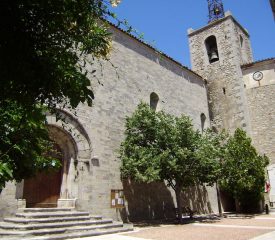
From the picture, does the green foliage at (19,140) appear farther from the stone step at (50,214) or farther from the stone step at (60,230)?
the stone step at (50,214)

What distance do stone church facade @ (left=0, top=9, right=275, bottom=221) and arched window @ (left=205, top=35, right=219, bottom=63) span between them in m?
0.08

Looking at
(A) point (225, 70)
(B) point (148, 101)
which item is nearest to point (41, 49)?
(B) point (148, 101)

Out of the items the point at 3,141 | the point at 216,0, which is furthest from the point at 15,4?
the point at 216,0

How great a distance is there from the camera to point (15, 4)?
2508mm

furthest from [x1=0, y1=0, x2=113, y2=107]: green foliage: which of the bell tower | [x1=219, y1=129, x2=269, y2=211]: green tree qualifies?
the bell tower

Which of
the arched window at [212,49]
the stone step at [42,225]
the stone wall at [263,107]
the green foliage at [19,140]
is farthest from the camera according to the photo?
the arched window at [212,49]

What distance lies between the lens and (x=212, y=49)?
79.2 feet

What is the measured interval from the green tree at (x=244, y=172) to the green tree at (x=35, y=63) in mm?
14695

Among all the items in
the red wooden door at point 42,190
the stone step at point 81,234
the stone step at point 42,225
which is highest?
the red wooden door at point 42,190

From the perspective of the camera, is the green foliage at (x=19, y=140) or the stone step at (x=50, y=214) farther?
the stone step at (x=50, y=214)

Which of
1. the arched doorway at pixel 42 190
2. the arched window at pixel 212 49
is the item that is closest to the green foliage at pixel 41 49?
the arched doorway at pixel 42 190

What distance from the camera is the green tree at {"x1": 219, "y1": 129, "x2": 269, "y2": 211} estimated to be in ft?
56.0

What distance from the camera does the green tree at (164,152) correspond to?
12461 millimetres

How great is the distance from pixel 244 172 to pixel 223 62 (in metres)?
9.12
